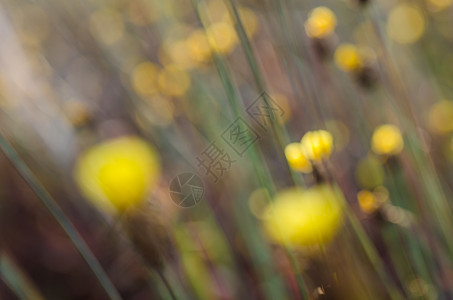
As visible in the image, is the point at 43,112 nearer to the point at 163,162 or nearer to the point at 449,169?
the point at 163,162

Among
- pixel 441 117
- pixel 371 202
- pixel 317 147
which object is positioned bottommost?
pixel 441 117

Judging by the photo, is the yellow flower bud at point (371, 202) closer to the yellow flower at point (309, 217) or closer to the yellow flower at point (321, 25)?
the yellow flower at point (309, 217)

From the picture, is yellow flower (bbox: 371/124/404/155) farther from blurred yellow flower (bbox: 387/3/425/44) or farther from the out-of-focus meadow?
blurred yellow flower (bbox: 387/3/425/44)

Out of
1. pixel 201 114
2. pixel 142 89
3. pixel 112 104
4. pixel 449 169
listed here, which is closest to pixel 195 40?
pixel 201 114

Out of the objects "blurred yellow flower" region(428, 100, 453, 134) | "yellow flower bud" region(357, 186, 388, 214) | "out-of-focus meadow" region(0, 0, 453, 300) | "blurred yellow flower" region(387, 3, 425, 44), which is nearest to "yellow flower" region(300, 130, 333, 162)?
"out-of-focus meadow" region(0, 0, 453, 300)

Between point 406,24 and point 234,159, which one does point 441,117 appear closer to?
point 406,24

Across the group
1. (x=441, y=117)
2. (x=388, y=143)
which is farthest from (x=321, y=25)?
(x=441, y=117)

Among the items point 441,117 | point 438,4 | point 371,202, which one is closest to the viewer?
point 371,202
